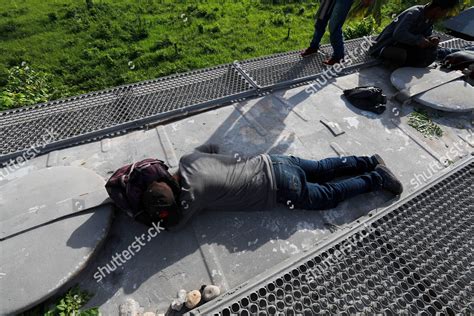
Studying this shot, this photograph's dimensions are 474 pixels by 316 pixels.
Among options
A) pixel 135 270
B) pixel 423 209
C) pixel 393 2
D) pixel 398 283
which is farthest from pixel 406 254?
pixel 393 2

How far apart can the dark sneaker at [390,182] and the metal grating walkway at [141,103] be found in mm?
2138

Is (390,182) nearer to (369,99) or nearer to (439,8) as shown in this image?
(369,99)

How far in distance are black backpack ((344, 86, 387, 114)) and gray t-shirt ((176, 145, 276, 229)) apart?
221cm

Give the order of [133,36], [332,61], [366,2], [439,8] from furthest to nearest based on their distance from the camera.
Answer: [133,36]
[332,61]
[366,2]
[439,8]

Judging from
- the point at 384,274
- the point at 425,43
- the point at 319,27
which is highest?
the point at 319,27

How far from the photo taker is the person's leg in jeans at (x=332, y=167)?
3.31 m

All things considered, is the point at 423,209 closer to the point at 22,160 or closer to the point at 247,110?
the point at 247,110

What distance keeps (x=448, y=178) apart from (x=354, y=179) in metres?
1.13

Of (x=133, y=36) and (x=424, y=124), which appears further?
(x=133, y=36)

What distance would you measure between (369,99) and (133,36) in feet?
17.8

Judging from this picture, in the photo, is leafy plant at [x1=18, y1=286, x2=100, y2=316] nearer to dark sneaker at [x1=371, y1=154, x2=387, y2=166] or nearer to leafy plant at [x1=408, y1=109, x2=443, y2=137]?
dark sneaker at [x1=371, y1=154, x2=387, y2=166]

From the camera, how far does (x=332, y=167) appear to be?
3355 millimetres

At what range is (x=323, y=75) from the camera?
500 centimetres

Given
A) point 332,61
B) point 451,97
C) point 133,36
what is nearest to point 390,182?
point 451,97
